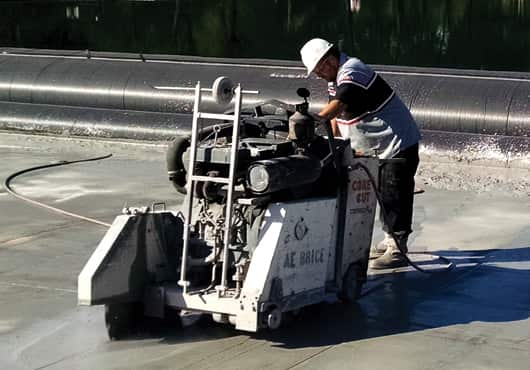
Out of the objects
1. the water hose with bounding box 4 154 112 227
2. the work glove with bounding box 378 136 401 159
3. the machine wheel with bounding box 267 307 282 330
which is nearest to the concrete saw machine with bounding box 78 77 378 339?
the machine wheel with bounding box 267 307 282 330

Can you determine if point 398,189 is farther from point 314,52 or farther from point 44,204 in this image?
point 44,204

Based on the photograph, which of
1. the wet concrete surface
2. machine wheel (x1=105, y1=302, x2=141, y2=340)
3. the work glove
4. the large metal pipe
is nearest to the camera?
the wet concrete surface

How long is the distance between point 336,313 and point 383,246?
133 cm

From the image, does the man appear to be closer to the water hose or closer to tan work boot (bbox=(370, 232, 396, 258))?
tan work boot (bbox=(370, 232, 396, 258))

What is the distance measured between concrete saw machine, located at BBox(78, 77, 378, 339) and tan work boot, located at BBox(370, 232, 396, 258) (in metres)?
1.09

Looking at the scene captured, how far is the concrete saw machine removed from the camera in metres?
5.99

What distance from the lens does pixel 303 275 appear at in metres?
6.25

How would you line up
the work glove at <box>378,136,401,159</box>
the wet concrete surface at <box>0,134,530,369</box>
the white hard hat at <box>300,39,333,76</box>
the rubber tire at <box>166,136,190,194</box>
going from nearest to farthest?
1. the wet concrete surface at <box>0,134,530,369</box>
2. the rubber tire at <box>166,136,190,194</box>
3. the white hard hat at <box>300,39,333,76</box>
4. the work glove at <box>378,136,401,159</box>

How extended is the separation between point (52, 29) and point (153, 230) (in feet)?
95.2

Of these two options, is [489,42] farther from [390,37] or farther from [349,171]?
[349,171]

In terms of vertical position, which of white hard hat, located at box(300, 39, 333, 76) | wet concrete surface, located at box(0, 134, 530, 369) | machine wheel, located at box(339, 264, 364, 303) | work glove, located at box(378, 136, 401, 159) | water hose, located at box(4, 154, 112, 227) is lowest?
wet concrete surface, located at box(0, 134, 530, 369)

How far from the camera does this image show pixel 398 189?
7691 millimetres

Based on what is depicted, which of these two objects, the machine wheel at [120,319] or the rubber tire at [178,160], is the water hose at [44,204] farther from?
the machine wheel at [120,319]

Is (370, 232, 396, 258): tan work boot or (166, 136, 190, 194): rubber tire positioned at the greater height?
(166, 136, 190, 194): rubber tire
